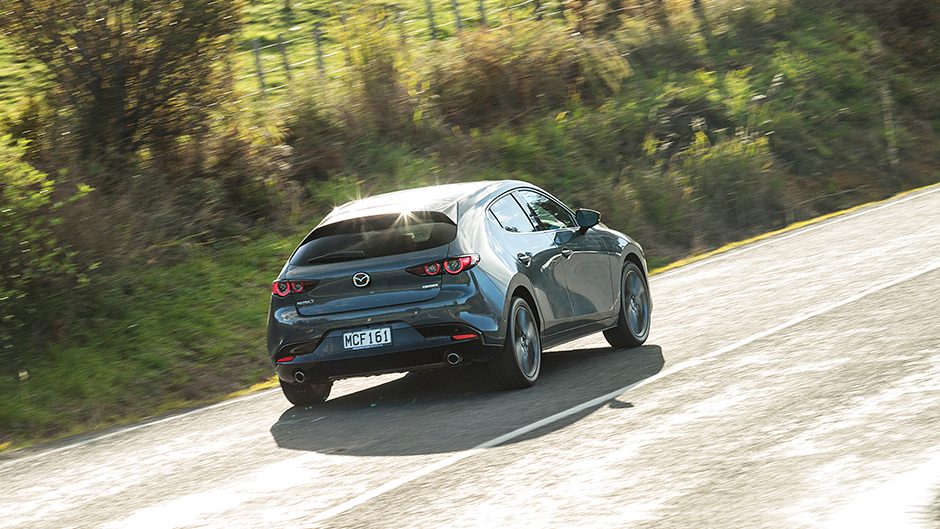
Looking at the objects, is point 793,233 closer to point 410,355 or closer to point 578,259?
point 578,259

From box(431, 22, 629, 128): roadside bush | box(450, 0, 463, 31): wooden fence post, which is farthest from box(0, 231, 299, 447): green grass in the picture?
box(450, 0, 463, 31): wooden fence post

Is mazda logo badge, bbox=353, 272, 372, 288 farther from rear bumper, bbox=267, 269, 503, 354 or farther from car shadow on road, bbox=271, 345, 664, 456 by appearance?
car shadow on road, bbox=271, 345, 664, 456

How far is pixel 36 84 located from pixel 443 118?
8894mm

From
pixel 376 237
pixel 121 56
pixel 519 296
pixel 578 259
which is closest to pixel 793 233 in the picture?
pixel 121 56

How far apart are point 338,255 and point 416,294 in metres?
0.70

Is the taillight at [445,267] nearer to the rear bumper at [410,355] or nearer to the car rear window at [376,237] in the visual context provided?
the car rear window at [376,237]

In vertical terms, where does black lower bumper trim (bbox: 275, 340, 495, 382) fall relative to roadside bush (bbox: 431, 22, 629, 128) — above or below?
above

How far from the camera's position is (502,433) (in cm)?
784

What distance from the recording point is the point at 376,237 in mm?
9375

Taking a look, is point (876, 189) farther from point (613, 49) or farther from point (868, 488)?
point (868, 488)

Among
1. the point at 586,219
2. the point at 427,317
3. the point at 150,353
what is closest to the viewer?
the point at 427,317

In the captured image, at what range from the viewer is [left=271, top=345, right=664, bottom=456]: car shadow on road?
801 cm

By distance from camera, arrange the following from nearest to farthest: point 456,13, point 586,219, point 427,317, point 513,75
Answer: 1. point 427,317
2. point 586,219
3. point 513,75
4. point 456,13

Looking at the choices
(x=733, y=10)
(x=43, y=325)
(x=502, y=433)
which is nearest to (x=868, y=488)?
(x=502, y=433)
